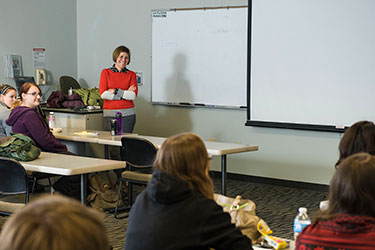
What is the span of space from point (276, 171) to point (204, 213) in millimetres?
4509

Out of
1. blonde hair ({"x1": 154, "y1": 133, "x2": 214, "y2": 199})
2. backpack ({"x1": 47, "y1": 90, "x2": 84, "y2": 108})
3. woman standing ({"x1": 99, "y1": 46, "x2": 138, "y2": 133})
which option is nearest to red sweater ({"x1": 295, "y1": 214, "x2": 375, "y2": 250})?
blonde hair ({"x1": 154, "y1": 133, "x2": 214, "y2": 199})

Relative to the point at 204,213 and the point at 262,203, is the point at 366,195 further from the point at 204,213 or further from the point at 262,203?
the point at 262,203

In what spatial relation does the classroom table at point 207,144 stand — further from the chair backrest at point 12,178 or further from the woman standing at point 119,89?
the chair backrest at point 12,178

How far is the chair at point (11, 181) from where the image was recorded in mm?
3684

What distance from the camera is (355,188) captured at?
177 cm

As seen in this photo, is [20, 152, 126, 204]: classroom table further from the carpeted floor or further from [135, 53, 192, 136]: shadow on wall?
[135, 53, 192, 136]: shadow on wall

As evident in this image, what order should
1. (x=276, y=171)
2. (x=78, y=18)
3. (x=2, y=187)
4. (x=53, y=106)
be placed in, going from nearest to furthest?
(x=2, y=187)
(x=276, y=171)
(x=53, y=106)
(x=78, y=18)

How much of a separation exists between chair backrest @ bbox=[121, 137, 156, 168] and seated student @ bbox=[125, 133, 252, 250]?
266 centimetres

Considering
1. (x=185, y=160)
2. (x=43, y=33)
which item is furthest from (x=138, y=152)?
(x=43, y=33)

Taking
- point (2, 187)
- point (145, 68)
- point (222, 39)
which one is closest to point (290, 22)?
point (222, 39)

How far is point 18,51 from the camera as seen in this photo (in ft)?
23.2

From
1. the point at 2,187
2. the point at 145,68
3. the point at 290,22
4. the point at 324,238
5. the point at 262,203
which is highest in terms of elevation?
the point at 290,22

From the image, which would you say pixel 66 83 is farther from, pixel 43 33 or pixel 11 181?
pixel 11 181

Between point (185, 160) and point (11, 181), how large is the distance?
213 centimetres
